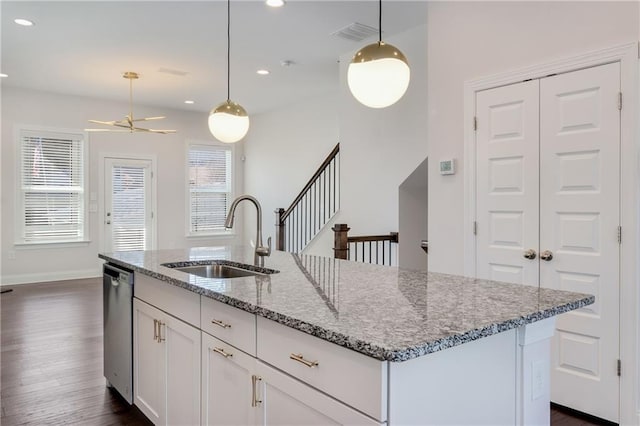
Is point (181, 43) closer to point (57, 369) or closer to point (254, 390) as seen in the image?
point (57, 369)

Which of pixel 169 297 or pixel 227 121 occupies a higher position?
pixel 227 121

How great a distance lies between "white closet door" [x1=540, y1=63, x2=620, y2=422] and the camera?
2525mm

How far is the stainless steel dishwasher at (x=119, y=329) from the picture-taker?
8.68 feet

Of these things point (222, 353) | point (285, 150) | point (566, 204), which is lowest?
point (222, 353)

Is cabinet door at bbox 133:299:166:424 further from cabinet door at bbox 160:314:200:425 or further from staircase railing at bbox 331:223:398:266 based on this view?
staircase railing at bbox 331:223:398:266

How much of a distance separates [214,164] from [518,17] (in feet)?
22.7

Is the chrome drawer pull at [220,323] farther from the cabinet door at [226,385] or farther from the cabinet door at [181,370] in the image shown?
the cabinet door at [181,370]

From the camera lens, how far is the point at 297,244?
277 inches

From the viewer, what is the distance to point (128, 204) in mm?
7914

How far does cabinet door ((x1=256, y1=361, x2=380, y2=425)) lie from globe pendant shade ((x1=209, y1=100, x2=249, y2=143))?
2.06 meters

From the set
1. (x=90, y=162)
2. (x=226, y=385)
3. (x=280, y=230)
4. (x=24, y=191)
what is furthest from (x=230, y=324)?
(x=90, y=162)

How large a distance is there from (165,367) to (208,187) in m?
6.89

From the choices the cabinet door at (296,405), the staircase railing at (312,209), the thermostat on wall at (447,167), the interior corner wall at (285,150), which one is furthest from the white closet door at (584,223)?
the interior corner wall at (285,150)

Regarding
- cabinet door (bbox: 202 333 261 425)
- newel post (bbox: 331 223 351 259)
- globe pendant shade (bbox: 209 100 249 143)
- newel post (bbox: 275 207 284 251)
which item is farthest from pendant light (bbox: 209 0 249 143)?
newel post (bbox: 275 207 284 251)
